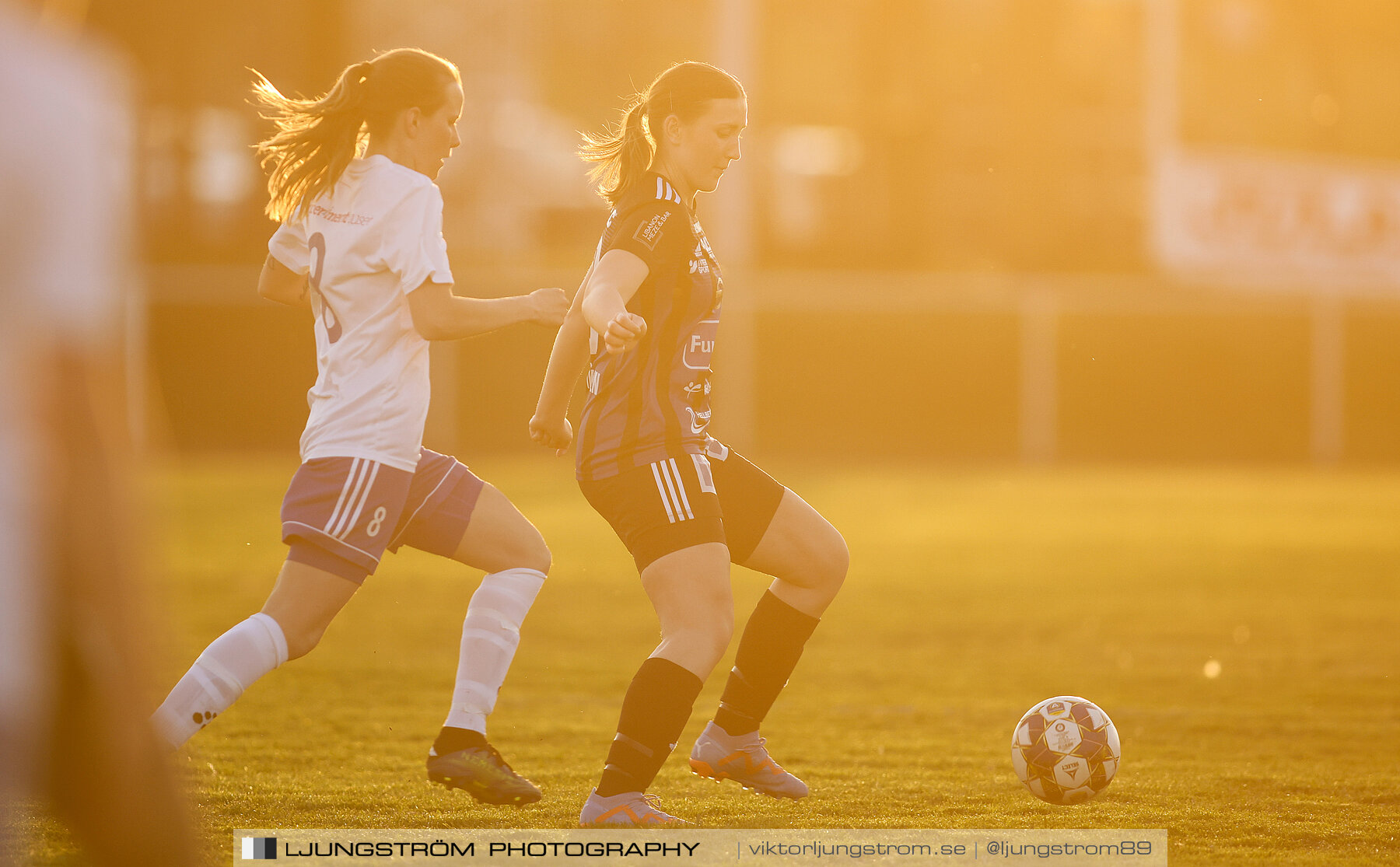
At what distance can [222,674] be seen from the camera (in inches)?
142

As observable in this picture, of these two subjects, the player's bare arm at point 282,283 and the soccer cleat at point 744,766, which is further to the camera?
the soccer cleat at point 744,766

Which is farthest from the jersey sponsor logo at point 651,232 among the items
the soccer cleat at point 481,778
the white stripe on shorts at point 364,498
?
the soccer cleat at point 481,778

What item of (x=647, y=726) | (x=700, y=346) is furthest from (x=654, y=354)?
(x=647, y=726)

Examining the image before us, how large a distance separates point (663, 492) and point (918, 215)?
25.0 meters

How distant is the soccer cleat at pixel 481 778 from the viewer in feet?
12.4

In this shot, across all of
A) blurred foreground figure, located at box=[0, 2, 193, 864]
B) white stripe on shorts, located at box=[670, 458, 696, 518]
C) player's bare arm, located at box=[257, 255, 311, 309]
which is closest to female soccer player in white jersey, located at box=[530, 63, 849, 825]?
white stripe on shorts, located at box=[670, 458, 696, 518]

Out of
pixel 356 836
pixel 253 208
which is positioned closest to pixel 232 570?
pixel 356 836

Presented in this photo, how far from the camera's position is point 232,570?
34.4ft

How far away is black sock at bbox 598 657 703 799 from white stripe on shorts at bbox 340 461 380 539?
0.72 m

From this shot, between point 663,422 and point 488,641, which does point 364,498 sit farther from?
point 663,422

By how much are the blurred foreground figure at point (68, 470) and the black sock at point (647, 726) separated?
2087 millimetres

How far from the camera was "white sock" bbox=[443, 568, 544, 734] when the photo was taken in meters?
3.90

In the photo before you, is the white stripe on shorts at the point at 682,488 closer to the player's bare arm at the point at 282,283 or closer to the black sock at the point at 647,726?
the black sock at the point at 647,726

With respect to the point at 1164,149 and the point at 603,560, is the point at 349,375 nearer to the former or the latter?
the point at 603,560
